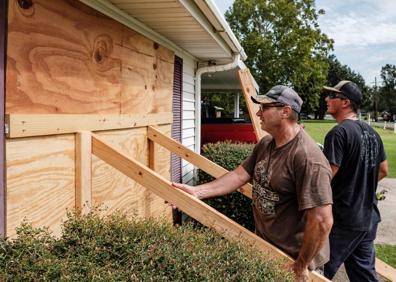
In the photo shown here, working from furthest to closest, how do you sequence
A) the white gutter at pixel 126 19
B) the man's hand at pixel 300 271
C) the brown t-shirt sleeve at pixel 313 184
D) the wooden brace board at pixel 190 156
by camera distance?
the wooden brace board at pixel 190 156, the white gutter at pixel 126 19, the man's hand at pixel 300 271, the brown t-shirt sleeve at pixel 313 184

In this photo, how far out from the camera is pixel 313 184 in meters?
2.57

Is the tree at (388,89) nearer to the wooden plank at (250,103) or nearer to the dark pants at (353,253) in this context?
the wooden plank at (250,103)

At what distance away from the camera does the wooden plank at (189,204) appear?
271 centimetres

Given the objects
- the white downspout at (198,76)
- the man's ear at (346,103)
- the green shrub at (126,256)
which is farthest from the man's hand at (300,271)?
the white downspout at (198,76)

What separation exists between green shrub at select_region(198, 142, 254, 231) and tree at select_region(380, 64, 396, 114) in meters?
88.8

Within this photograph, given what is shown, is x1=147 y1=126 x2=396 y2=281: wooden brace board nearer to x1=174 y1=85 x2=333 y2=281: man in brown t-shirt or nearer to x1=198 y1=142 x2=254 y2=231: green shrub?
x1=174 y1=85 x2=333 y2=281: man in brown t-shirt

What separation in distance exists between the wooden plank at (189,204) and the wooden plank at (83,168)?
0.38 ft

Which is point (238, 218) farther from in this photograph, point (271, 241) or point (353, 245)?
point (271, 241)

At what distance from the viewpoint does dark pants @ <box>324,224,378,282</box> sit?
3588 millimetres

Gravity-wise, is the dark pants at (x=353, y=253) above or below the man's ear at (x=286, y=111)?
below

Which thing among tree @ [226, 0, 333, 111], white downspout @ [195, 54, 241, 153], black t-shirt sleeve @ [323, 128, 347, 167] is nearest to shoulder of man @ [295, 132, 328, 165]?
black t-shirt sleeve @ [323, 128, 347, 167]

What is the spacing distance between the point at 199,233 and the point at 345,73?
89.0 metres

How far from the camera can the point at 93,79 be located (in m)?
3.36

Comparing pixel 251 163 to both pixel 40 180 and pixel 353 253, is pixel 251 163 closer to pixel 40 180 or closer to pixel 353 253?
pixel 353 253
